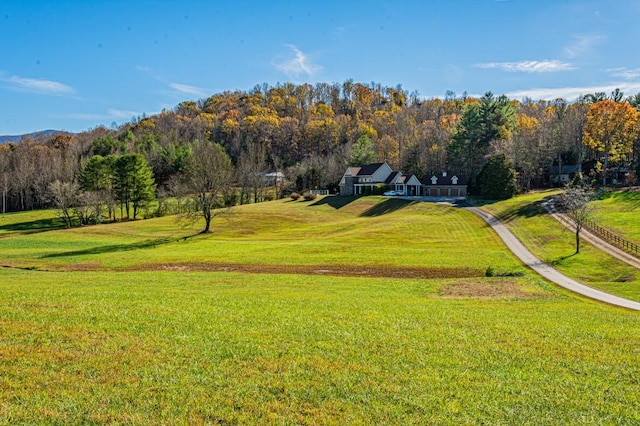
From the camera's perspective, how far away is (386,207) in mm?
82062

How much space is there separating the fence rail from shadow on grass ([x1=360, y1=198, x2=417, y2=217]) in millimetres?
31845

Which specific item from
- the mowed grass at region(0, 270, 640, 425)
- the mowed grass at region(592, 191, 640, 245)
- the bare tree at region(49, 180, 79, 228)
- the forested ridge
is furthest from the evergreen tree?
the bare tree at region(49, 180, 79, 228)

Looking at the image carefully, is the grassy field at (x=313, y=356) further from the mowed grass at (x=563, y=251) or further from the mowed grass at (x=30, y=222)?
the mowed grass at (x=30, y=222)

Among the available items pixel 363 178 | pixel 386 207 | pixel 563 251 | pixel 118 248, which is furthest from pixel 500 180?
pixel 118 248

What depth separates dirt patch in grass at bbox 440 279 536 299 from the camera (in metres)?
24.7

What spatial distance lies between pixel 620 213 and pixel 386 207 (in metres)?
35.9

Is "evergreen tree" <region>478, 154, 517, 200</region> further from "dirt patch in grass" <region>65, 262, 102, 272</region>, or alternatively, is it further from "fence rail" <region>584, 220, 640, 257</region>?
"dirt patch in grass" <region>65, 262, 102, 272</region>

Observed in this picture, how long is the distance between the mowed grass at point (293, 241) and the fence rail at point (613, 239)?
10614mm

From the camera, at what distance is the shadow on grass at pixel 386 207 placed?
259 ft

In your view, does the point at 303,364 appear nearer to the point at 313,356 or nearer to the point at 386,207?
the point at 313,356

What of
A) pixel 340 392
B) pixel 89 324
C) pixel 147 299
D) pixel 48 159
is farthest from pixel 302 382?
pixel 48 159

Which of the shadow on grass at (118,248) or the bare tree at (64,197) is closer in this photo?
the shadow on grass at (118,248)

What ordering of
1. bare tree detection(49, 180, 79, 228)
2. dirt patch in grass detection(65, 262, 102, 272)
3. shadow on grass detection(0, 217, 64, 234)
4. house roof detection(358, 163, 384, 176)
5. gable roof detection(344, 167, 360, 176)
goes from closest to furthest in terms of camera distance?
1. dirt patch in grass detection(65, 262, 102, 272)
2. bare tree detection(49, 180, 79, 228)
3. shadow on grass detection(0, 217, 64, 234)
4. house roof detection(358, 163, 384, 176)
5. gable roof detection(344, 167, 360, 176)

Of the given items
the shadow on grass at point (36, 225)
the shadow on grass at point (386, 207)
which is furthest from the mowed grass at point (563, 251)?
the shadow on grass at point (36, 225)
